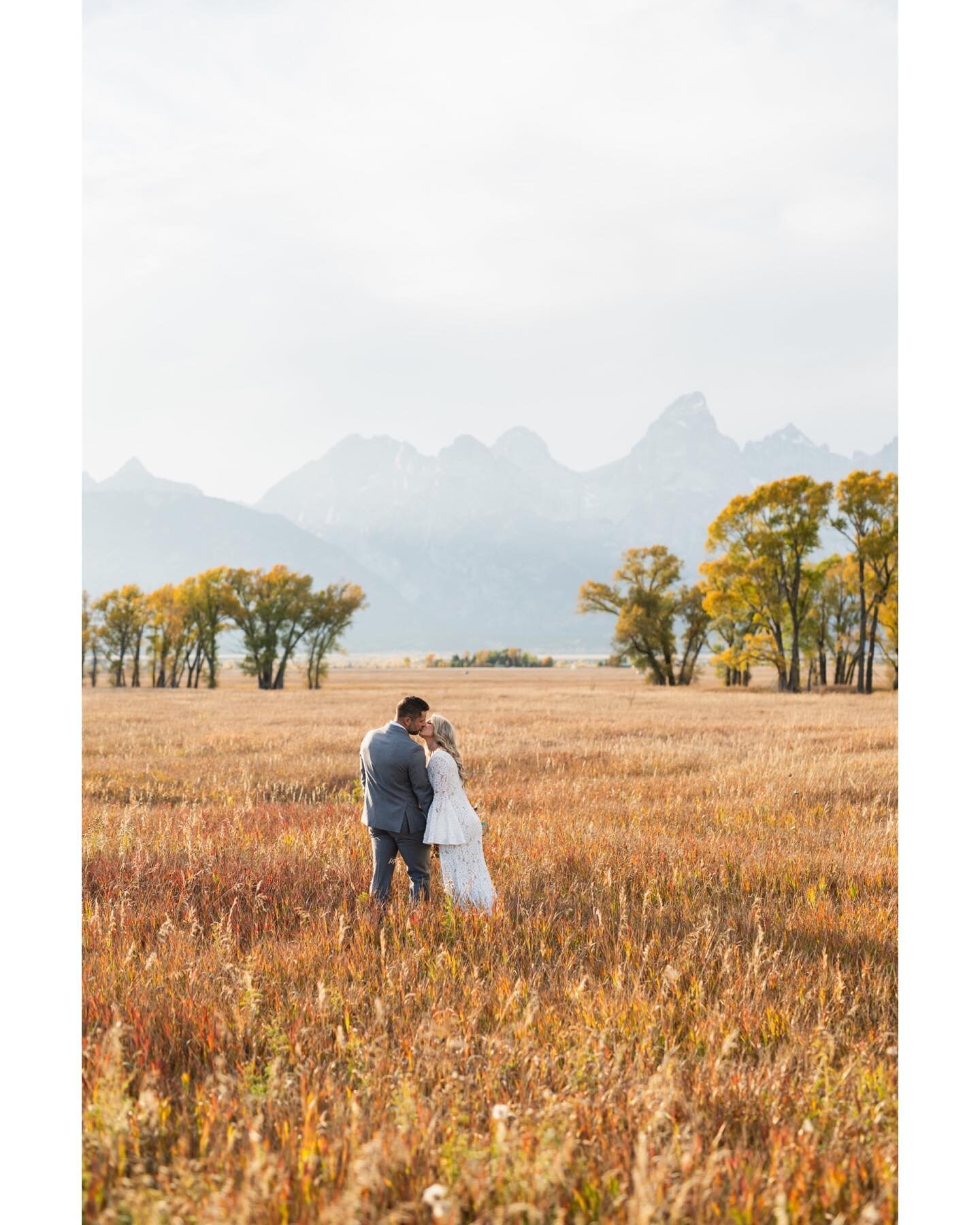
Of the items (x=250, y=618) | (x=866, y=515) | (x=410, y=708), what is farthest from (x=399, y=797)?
(x=250, y=618)

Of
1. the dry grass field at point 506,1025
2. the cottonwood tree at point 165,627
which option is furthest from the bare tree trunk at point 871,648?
the cottonwood tree at point 165,627

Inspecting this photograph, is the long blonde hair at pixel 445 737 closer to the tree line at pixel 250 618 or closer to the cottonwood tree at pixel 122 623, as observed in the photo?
the tree line at pixel 250 618

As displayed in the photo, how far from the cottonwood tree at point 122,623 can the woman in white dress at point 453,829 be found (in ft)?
288

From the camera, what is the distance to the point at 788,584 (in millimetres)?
52750

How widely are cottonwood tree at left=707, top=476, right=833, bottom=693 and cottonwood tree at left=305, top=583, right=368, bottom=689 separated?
40.1 metres

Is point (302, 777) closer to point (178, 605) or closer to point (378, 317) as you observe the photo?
point (378, 317)

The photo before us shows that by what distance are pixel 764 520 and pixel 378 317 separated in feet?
159

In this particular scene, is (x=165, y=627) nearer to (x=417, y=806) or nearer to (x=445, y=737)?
(x=417, y=806)

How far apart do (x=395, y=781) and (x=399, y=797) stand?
0.45 feet

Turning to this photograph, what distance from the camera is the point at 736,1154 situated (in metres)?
2.81

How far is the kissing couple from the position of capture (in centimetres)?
632

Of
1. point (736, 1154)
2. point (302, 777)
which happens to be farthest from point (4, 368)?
point (302, 777)

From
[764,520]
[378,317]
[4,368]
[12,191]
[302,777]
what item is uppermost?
[764,520]
